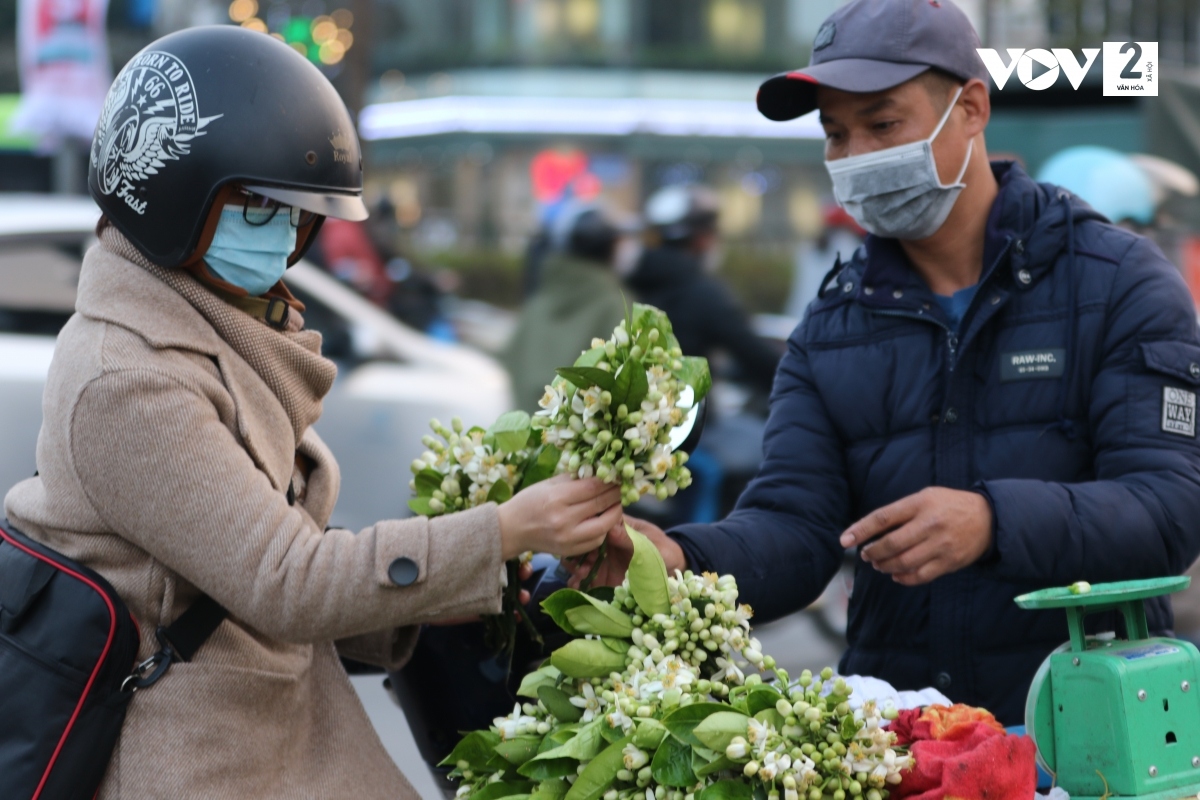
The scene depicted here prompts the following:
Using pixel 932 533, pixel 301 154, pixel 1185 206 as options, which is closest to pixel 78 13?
pixel 1185 206

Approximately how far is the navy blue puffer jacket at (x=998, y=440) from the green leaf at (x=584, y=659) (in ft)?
1.52

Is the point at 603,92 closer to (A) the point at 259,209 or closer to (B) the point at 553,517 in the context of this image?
(A) the point at 259,209

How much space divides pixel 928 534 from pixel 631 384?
1.67 ft

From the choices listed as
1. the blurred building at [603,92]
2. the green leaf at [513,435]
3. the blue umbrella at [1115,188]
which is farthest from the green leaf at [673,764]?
the blurred building at [603,92]

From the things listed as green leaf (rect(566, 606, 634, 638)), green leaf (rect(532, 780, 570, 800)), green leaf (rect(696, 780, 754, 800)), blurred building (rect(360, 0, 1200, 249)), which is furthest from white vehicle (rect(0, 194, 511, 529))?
blurred building (rect(360, 0, 1200, 249))

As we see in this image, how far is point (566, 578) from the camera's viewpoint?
2287 mm

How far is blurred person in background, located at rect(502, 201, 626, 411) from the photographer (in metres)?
6.72

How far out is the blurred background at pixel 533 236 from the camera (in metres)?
5.92

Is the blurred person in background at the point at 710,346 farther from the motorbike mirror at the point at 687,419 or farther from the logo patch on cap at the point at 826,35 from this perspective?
the motorbike mirror at the point at 687,419

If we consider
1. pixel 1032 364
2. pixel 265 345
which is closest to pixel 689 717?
pixel 265 345

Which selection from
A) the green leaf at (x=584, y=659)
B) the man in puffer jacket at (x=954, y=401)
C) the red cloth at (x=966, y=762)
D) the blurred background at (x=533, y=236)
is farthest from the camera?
the blurred background at (x=533, y=236)

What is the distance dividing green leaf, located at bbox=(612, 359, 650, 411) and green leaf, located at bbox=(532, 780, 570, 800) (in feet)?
1.73

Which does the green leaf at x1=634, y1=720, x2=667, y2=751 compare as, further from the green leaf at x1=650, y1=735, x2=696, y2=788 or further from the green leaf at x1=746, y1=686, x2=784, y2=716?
the green leaf at x1=746, y1=686, x2=784, y2=716

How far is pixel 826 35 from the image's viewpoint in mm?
2508
